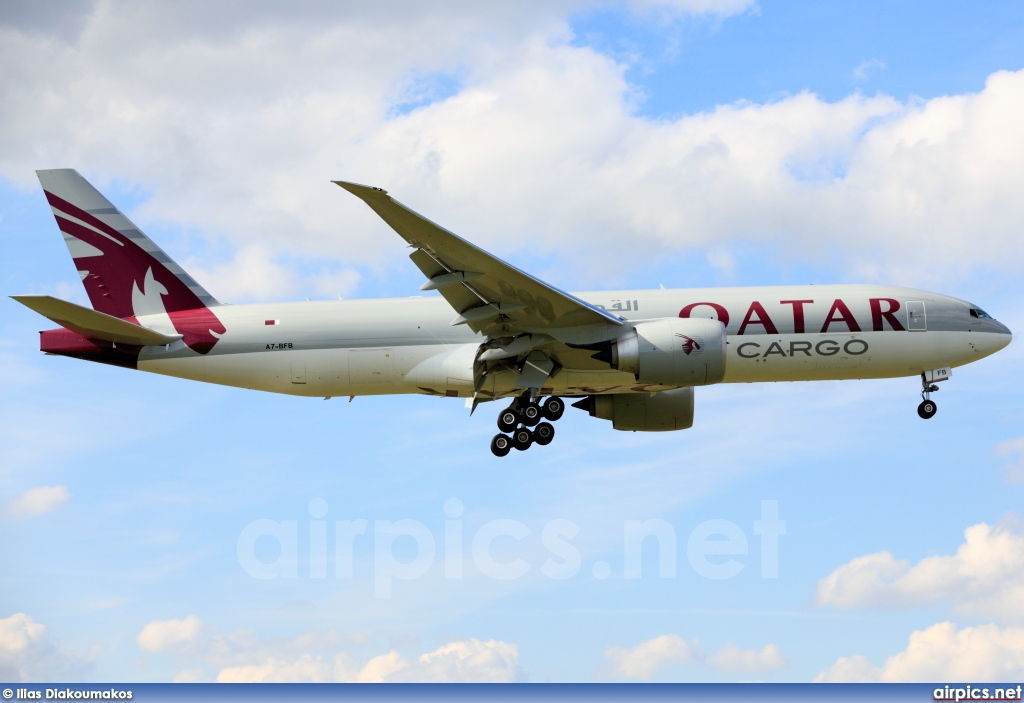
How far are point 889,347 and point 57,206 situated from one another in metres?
25.3

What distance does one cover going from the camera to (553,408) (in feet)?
116

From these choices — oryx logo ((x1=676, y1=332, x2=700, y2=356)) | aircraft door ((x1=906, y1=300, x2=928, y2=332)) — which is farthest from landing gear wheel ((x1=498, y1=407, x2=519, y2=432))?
aircraft door ((x1=906, y1=300, x2=928, y2=332))

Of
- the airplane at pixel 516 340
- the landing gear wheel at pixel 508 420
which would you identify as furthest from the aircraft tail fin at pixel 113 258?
the landing gear wheel at pixel 508 420

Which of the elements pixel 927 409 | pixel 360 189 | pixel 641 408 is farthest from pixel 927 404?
pixel 360 189

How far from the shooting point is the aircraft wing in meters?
28.3

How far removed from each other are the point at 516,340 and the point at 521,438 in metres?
3.69

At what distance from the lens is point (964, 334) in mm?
34094

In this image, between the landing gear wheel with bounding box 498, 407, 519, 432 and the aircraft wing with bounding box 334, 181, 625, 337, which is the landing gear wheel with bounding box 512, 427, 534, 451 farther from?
the aircraft wing with bounding box 334, 181, 625, 337

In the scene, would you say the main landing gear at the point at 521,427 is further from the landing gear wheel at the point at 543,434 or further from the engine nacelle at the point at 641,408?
the engine nacelle at the point at 641,408

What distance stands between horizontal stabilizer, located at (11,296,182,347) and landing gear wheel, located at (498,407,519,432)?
9.62 metres

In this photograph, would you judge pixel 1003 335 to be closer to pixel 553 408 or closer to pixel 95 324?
pixel 553 408

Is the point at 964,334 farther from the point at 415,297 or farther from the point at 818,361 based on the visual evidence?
the point at 415,297

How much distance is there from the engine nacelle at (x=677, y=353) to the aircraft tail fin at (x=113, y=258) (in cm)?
1303

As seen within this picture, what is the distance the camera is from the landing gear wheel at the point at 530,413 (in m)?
34.6
